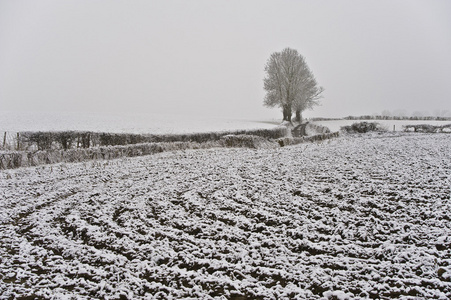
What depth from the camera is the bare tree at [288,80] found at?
1988 inches

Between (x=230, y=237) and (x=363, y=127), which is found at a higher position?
(x=363, y=127)

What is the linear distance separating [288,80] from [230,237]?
48.5m

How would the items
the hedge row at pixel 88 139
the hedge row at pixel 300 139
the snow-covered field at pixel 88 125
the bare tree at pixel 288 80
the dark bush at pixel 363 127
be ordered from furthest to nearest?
the bare tree at pixel 288 80 → the dark bush at pixel 363 127 → the snow-covered field at pixel 88 125 → the hedge row at pixel 300 139 → the hedge row at pixel 88 139

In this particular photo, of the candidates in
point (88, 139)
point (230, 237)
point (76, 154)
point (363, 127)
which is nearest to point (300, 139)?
point (363, 127)

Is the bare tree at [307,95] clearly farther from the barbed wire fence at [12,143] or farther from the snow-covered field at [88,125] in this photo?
the barbed wire fence at [12,143]

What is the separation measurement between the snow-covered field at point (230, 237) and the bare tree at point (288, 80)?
136 ft

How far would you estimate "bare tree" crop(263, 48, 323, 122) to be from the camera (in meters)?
50.5

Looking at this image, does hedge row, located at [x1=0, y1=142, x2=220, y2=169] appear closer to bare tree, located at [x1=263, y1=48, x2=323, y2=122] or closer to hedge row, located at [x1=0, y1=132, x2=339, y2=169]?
hedge row, located at [x1=0, y1=132, x2=339, y2=169]

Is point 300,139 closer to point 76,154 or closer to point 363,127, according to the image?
point 363,127

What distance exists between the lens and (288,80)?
50625mm

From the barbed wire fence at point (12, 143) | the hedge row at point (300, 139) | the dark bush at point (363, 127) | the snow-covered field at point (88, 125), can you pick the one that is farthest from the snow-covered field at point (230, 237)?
the dark bush at point (363, 127)

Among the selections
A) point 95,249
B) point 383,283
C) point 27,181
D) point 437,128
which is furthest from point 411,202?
point 437,128

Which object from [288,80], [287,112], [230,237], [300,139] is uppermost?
[288,80]

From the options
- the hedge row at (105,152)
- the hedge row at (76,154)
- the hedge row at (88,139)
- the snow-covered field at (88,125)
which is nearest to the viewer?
the hedge row at (76,154)
